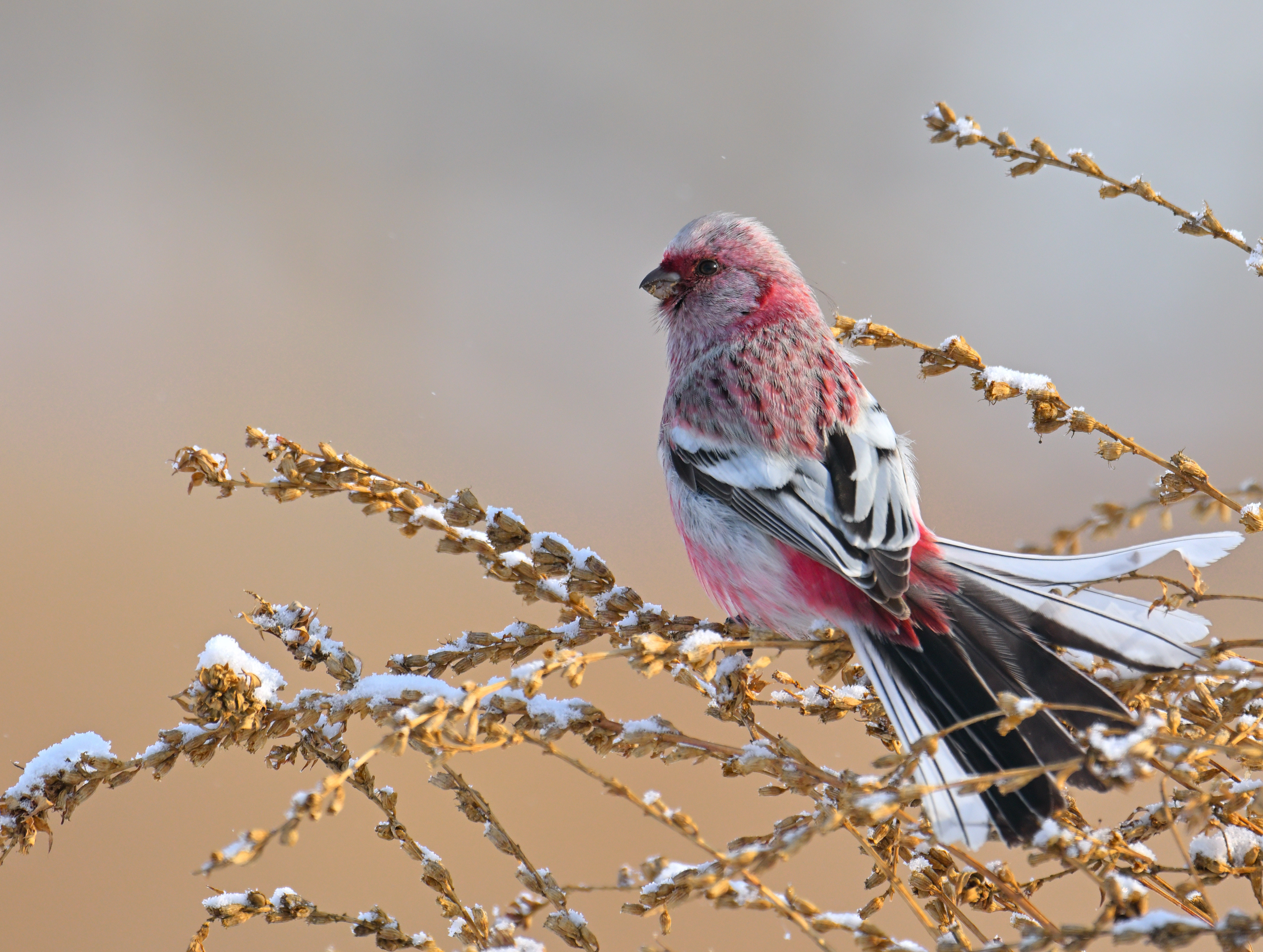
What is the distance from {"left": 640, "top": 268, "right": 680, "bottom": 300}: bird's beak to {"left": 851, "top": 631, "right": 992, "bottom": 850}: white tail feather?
1.06m

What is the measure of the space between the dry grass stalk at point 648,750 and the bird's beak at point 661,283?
2.79ft

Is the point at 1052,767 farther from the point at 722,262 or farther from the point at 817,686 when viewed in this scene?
the point at 722,262

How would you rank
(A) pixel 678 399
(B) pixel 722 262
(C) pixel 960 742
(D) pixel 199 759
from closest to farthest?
(D) pixel 199 759, (C) pixel 960 742, (A) pixel 678 399, (B) pixel 722 262

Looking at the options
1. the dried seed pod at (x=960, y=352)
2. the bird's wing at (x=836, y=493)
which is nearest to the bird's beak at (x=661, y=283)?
the bird's wing at (x=836, y=493)

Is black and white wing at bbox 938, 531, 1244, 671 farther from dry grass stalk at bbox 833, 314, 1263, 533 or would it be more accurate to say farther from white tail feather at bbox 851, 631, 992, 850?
white tail feather at bbox 851, 631, 992, 850

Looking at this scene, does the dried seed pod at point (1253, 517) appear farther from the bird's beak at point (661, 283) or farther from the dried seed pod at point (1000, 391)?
the bird's beak at point (661, 283)

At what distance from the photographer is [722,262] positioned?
218 centimetres

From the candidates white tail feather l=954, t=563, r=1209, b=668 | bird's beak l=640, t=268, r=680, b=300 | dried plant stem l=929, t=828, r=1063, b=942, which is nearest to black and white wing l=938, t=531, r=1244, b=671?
white tail feather l=954, t=563, r=1209, b=668

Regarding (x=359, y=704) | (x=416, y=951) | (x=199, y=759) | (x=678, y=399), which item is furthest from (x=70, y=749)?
(x=678, y=399)

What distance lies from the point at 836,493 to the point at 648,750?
79 centimetres

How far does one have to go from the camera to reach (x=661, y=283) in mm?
2191

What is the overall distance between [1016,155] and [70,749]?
1.37 metres

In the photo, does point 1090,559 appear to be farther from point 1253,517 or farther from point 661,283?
point 661,283

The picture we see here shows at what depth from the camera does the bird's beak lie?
2186 millimetres
